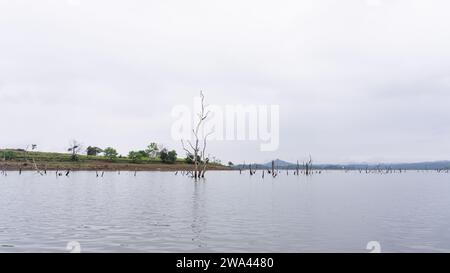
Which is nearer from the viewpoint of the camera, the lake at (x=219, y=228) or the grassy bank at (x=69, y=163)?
the lake at (x=219, y=228)

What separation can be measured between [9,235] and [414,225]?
81.1ft

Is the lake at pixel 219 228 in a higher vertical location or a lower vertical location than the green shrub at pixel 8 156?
lower

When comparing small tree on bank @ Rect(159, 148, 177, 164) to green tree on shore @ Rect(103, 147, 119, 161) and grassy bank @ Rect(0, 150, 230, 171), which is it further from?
green tree on shore @ Rect(103, 147, 119, 161)

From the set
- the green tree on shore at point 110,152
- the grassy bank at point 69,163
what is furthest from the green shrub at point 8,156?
the green tree on shore at point 110,152

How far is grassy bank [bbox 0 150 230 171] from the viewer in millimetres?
148625

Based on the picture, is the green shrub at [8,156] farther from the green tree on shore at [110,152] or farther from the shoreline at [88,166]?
the green tree on shore at [110,152]

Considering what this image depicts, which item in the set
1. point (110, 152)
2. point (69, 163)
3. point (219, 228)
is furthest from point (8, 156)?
point (219, 228)

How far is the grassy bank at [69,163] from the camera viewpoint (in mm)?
148625

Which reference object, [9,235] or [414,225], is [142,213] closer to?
[9,235]

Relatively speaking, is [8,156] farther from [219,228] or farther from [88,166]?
[219,228]

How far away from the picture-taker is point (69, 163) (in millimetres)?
159625

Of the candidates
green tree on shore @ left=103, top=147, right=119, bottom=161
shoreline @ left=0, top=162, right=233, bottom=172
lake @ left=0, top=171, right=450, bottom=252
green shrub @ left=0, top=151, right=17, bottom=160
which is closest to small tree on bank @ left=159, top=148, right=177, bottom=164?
shoreline @ left=0, top=162, right=233, bottom=172
